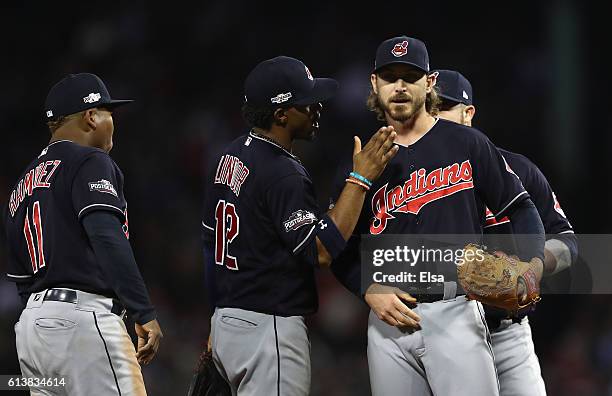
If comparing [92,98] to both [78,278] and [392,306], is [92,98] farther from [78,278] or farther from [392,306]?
[392,306]

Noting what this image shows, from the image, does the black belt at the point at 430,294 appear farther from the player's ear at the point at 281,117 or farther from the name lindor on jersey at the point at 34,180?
the name lindor on jersey at the point at 34,180

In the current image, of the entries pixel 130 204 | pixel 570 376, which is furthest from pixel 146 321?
pixel 130 204

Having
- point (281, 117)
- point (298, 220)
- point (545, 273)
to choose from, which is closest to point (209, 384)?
point (298, 220)

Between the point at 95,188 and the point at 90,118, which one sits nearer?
the point at 95,188

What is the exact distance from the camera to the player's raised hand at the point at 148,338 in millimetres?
3721

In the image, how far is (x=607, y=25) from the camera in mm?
9203

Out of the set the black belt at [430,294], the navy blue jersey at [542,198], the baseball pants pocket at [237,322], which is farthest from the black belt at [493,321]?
the baseball pants pocket at [237,322]

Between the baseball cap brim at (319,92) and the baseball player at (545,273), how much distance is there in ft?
1.46

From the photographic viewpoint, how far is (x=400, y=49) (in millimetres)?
3623

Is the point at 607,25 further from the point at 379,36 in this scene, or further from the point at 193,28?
the point at 193,28

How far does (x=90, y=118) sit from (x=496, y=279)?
175 centimetres

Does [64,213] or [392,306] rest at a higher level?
[64,213]

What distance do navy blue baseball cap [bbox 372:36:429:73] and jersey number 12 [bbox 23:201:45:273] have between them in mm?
1407

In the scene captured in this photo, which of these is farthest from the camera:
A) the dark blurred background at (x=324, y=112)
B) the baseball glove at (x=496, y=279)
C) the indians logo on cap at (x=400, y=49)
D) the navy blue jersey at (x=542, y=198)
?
the dark blurred background at (x=324, y=112)
